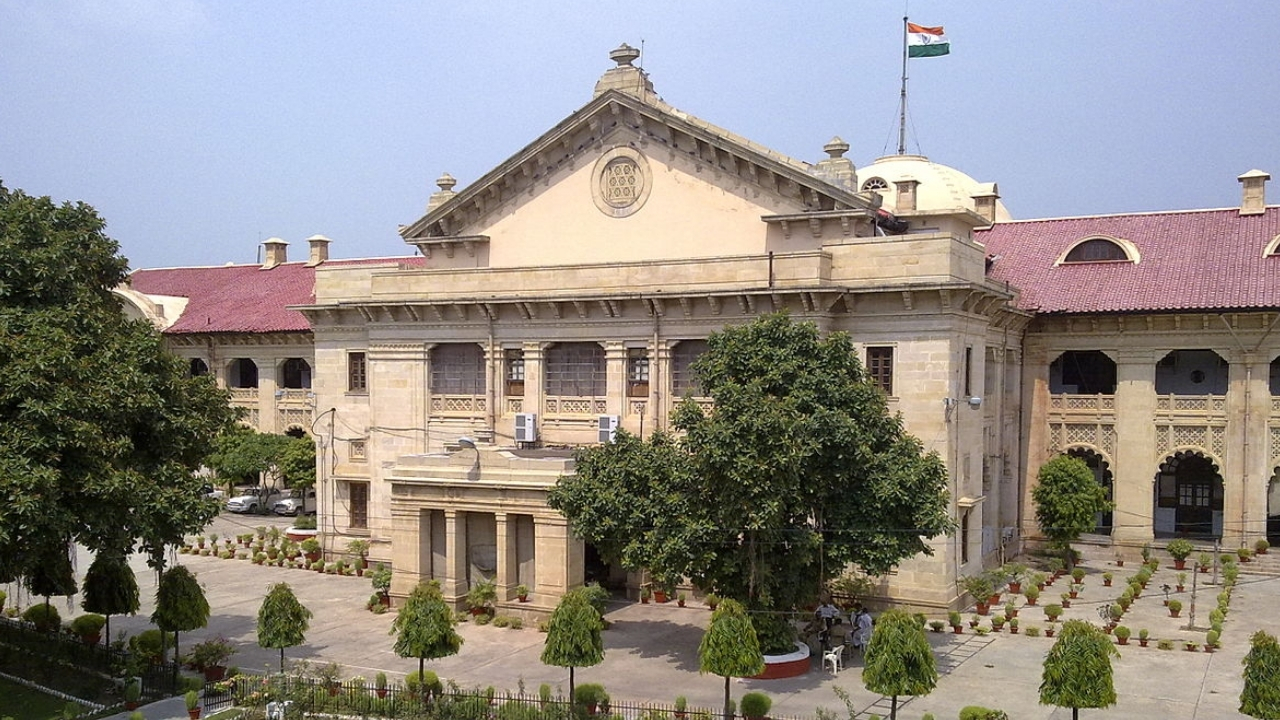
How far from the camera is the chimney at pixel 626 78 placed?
116 ft

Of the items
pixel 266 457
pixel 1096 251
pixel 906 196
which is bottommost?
pixel 266 457

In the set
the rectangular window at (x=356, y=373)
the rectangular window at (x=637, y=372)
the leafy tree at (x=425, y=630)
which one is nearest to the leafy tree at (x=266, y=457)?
the rectangular window at (x=356, y=373)

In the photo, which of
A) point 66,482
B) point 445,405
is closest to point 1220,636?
point 445,405

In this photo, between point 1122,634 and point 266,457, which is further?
point 266,457

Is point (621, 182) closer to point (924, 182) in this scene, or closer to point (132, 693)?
point (924, 182)

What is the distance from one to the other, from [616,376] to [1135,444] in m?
18.0

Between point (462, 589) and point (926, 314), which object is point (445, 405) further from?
point (926, 314)

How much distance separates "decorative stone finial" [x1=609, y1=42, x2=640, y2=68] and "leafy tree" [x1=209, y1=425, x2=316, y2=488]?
21068mm

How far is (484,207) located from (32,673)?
63.3 feet

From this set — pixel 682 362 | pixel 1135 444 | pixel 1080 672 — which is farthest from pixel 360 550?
pixel 1135 444

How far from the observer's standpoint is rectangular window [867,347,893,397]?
1242 inches

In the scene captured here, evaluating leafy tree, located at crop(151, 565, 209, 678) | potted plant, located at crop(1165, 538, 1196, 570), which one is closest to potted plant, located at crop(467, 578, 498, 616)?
leafy tree, located at crop(151, 565, 209, 678)

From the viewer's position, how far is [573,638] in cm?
2233

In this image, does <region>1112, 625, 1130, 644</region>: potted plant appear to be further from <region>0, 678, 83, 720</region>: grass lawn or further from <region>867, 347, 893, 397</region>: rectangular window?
<region>0, 678, 83, 720</region>: grass lawn
